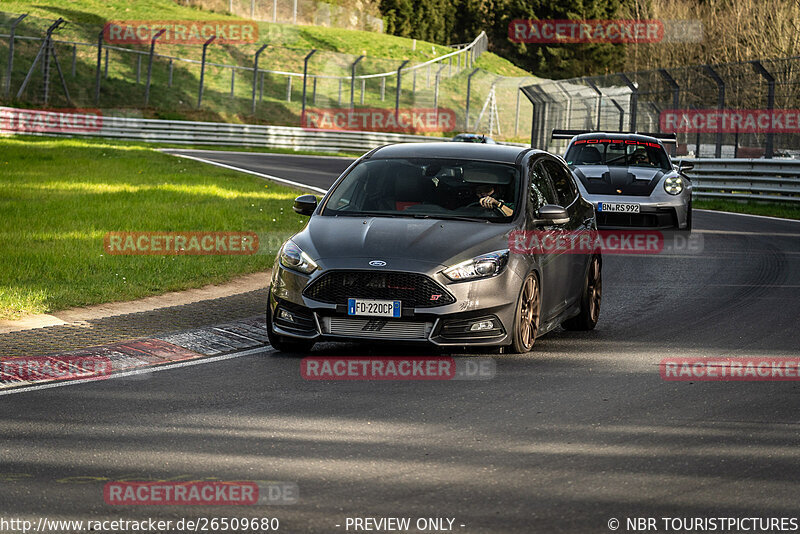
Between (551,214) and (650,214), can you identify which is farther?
(650,214)

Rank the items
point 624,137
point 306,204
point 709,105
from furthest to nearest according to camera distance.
→ 1. point 709,105
2. point 624,137
3. point 306,204

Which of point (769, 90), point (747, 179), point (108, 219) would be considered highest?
point (769, 90)

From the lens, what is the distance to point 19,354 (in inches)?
334

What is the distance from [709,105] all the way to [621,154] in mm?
10382

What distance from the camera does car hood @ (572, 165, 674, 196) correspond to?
18.2m

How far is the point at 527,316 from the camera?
29.3ft

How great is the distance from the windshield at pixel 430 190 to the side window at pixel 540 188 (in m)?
0.20

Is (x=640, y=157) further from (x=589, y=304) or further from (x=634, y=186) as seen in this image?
(x=589, y=304)

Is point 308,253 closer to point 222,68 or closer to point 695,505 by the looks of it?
point 695,505

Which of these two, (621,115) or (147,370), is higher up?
(147,370)

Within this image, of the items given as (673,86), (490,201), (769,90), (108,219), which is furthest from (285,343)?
(673,86)

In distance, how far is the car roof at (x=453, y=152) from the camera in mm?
9758

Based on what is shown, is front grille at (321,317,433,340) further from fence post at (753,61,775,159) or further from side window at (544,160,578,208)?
fence post at (753,61,775,159)

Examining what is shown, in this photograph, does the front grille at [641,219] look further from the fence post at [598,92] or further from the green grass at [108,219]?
the fence post at [598,92]
